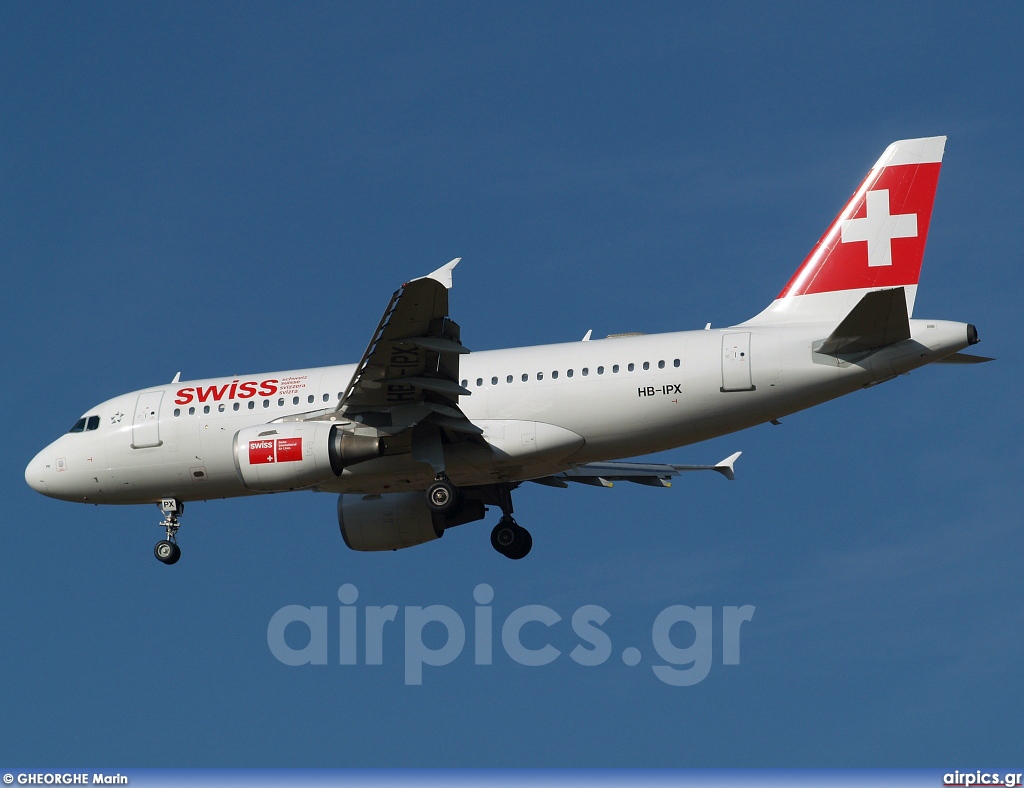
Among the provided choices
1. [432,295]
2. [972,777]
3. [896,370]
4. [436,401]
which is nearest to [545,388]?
[436,401]

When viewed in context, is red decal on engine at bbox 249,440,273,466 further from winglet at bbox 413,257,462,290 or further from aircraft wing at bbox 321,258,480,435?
winglet at bbox 413,257,462,290

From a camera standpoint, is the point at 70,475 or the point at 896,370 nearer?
the point at 896,370

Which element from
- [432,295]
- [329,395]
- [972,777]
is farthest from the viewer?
[329,395]

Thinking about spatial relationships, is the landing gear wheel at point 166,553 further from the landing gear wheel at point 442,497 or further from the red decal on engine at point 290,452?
the landing gear wheel at point 442,497

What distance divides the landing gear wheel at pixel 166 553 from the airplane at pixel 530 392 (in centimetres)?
3

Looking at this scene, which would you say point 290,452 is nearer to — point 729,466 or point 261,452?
point 261,452

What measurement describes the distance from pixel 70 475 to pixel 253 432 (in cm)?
621

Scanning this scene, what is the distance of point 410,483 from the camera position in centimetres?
3238

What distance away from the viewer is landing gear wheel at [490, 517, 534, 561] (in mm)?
34750

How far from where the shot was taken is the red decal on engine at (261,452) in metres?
29.9

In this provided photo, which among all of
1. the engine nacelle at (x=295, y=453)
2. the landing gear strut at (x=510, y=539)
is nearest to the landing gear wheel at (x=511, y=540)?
the landing gear strut at (x=510, y=539)

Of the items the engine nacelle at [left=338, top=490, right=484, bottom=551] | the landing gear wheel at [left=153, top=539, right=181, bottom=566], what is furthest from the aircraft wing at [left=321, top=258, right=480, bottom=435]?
the landing gear wheel at [left=153, top=539, right=181, bottom=566]

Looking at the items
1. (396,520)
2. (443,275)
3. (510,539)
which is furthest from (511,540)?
(443,275)

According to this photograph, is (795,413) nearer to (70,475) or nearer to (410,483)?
(410,483)
